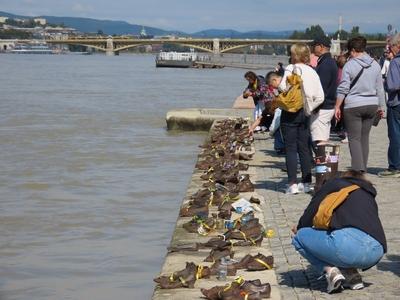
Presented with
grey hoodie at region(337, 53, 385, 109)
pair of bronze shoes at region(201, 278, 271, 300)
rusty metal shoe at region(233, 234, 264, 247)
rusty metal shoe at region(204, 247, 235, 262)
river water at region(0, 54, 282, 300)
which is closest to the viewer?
pair of bronze shoes at region(201, 278, 271, 300)

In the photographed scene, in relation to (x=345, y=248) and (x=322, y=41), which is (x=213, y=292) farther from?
(x=322, y=41)

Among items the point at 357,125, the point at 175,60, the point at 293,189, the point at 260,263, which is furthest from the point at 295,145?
the point at 175,60

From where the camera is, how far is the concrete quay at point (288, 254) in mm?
5859

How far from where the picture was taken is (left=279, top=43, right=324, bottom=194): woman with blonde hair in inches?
372

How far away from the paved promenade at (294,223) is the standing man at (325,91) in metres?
0.79

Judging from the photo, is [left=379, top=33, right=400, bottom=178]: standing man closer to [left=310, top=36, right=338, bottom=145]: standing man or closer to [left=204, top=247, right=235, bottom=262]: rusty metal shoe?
[left=310, top=36, right=338, bottom=145]: standing man

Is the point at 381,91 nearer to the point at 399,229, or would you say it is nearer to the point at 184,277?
the point at 399,229

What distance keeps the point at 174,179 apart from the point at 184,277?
849 cm

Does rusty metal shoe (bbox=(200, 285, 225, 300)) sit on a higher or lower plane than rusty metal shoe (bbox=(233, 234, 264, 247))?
higher

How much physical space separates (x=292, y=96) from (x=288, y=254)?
2737mm

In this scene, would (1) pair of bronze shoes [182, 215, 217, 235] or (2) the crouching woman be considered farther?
(1) pair of bronze shoes [182, 215, 217, 235]

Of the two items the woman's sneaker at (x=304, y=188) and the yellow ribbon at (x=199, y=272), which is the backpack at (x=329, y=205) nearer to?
the yellow ribbon at (x=199, y=272)

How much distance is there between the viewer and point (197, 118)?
71.4 ft

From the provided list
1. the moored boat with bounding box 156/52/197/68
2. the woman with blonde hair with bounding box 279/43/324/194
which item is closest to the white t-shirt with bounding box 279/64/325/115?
the woman with blonde hair with bounding box 279/43/324/194
